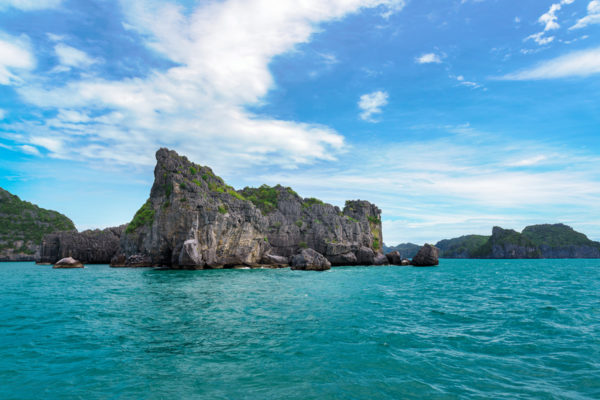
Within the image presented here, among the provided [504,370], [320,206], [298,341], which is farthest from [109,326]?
[320,206]

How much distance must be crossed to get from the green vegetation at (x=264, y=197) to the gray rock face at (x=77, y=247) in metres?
40.8

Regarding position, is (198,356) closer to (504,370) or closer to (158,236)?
(504,370)

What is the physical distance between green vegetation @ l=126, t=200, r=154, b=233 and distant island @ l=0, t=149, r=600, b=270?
27 centimetres

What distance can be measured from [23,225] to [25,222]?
2.46 metres

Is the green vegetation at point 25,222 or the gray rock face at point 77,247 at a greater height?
the green vegetation at point 25,222

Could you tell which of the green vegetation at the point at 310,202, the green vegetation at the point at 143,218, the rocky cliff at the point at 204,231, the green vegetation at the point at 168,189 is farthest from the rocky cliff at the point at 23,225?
the green vegetation at the point at 310,202

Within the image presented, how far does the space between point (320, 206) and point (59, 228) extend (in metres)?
123

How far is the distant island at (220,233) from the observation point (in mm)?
69875

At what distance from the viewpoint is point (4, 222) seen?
14250 centimetres

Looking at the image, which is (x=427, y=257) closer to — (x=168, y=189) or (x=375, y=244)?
(x=375, y=244)

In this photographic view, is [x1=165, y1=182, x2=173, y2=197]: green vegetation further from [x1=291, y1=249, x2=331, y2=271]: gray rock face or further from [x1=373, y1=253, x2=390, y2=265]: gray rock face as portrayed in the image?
[x1=373, y1=253, x2=390, y2=265]: gray rock face

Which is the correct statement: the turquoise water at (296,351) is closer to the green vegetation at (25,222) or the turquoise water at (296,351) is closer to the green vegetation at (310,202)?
the green vegetation at (310,202)

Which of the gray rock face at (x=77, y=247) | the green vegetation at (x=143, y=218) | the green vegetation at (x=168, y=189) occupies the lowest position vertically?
the gray rock face at (x=77, y=247)

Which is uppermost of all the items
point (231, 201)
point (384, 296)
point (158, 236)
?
point (231, 201)
